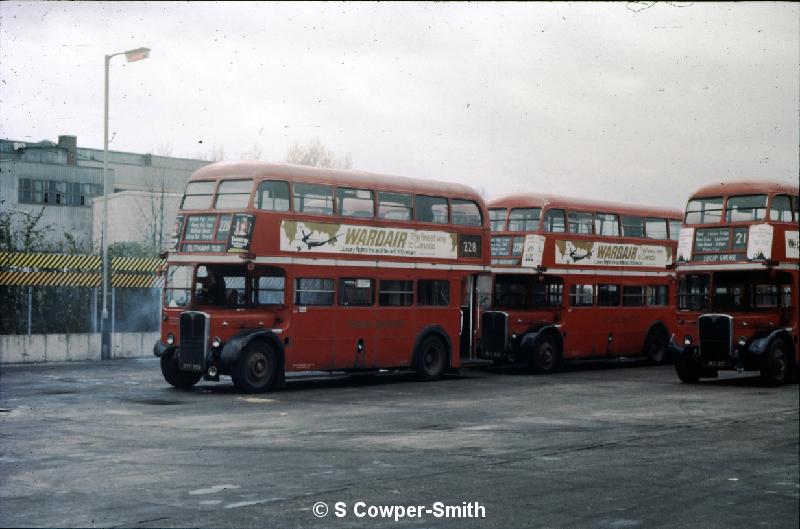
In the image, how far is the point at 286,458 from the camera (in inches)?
448

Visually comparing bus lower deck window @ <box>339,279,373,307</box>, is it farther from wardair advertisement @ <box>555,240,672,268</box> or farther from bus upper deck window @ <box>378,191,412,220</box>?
wardair advertisement @ <box>555,240,672,268</box>

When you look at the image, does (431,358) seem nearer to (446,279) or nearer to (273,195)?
(446,279)

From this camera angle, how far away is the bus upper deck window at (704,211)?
22.8 m

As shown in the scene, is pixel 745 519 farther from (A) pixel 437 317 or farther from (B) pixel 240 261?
(A) pixel 437 317

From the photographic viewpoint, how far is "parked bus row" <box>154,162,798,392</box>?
19.6 meters

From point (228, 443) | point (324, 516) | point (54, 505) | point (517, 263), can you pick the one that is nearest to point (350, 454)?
point (228, 443)

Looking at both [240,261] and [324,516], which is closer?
[324,516]

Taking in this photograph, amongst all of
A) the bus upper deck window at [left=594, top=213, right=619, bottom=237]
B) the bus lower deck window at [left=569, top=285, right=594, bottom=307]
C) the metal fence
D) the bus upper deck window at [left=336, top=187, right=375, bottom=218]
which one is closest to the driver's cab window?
the bus upper deck window at [left=336, top=187, right=375, bottom=218]

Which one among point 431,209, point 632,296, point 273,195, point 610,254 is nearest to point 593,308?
point 610,254

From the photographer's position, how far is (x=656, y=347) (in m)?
29.1

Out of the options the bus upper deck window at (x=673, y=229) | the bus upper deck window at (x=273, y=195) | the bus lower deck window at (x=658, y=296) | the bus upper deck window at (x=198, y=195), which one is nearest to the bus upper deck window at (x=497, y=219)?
the bus lower deck window at (x=658, y=296)

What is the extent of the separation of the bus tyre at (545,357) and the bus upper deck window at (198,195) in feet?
29.4

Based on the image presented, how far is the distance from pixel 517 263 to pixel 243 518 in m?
17.8

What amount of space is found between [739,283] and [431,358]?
21.5ft
